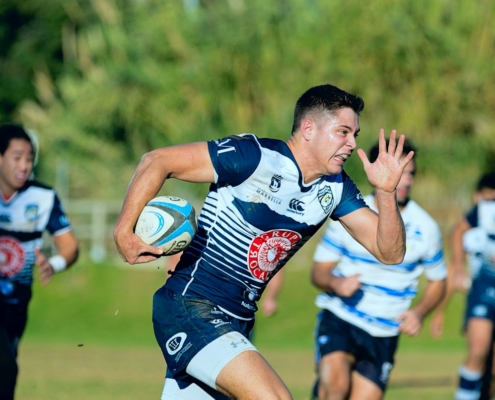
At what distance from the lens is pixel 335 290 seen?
7031 mm

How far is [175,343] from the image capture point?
495cm

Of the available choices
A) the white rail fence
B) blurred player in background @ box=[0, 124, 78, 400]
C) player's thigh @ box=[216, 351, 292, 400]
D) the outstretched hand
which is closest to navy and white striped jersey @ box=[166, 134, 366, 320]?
the outstretched hand

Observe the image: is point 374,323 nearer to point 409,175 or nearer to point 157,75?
point 409,175

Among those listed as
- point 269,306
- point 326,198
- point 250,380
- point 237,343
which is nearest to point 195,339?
point 237,343

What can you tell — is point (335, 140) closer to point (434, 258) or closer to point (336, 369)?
point (336, 369)

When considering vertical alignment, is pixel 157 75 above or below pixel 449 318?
above

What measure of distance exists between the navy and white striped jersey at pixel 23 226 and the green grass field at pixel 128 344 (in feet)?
8.31

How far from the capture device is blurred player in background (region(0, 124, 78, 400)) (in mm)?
7316

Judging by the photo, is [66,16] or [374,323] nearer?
[374,323]

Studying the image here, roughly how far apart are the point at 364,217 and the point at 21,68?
3117 cm

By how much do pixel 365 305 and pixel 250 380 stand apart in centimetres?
286

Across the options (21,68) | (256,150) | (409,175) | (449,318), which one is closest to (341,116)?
(256,150)

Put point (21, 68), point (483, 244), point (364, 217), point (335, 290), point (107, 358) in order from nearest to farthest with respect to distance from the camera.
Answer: point (364, 217) < point (335, 290) < point (483, 244) < point (107, 358) < point (21, 68)

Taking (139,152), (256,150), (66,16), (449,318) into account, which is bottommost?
(449,318)
